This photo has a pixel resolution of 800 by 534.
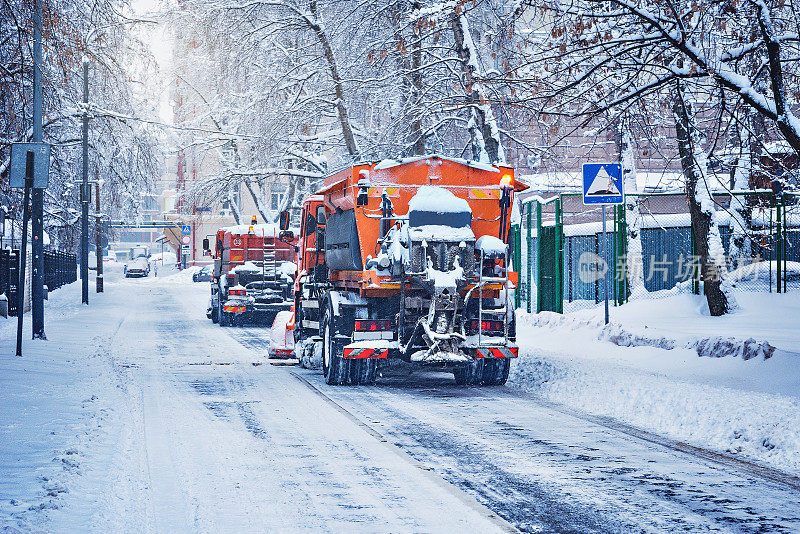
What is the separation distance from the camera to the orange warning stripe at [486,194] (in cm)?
1346

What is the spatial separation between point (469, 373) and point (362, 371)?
1524 millimetres

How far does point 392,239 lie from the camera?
42.5ft

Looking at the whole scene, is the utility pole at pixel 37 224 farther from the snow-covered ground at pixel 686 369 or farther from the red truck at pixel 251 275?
the snow-covered ground at pixel 686 369

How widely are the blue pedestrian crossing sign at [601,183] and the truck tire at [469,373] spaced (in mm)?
3354

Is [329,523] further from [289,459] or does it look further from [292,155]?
[292,155]

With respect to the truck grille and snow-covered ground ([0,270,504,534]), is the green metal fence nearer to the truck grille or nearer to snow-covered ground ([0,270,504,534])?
the truck grille

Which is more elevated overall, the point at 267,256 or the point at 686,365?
the point at 267,256

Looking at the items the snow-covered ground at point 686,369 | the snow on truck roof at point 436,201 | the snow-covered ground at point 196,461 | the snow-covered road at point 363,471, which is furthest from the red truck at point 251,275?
the snow-covered road at point 363,471

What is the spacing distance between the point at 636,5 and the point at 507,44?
9839mm

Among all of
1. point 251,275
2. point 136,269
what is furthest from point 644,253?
point 136,269

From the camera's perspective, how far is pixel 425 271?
12.8 meters

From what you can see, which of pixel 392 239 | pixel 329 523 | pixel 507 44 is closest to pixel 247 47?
pixel 507 44

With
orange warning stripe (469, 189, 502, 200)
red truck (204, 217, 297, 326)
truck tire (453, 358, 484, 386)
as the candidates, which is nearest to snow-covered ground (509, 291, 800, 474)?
truck tire (453, 358, 484, 386)

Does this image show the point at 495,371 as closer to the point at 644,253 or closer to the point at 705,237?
the point at 705,237
